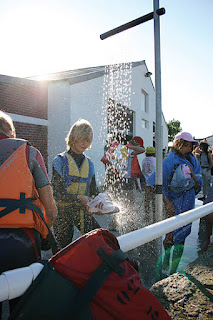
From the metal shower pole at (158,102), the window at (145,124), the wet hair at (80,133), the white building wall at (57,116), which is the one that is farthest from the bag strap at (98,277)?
the window at (145,124)

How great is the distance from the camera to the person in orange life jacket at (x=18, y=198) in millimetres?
1295

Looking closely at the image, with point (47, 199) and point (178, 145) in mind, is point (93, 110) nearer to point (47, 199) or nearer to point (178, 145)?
point (178, 145)

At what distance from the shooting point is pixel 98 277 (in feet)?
3.14

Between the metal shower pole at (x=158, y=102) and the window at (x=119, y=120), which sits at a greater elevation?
the window at (x=119, y=120)

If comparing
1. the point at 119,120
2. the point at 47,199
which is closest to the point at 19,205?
the point at 47,199

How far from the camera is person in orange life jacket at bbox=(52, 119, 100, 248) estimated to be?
7.73ft

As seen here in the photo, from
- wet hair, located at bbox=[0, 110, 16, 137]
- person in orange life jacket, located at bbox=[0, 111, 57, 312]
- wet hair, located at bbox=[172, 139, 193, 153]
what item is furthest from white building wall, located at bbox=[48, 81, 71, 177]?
person in orange life jacket, located at bbox=[0, 111, 57, 312]

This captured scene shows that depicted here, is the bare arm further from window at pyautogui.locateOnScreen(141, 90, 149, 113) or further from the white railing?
window at pyautogui.locateOnScreen(141, 90, 149, 113)

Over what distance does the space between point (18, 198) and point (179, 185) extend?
85.0 inches

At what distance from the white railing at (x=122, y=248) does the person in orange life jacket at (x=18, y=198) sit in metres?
0.38

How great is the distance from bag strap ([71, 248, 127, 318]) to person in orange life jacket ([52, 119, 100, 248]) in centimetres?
133

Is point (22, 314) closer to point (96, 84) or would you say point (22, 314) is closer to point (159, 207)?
point (159, 207)

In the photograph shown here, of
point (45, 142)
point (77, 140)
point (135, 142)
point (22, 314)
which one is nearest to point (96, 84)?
point (45, 142)

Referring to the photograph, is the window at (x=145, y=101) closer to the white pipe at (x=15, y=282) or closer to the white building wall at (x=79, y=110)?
the white building wall at (x=79, y=110)
